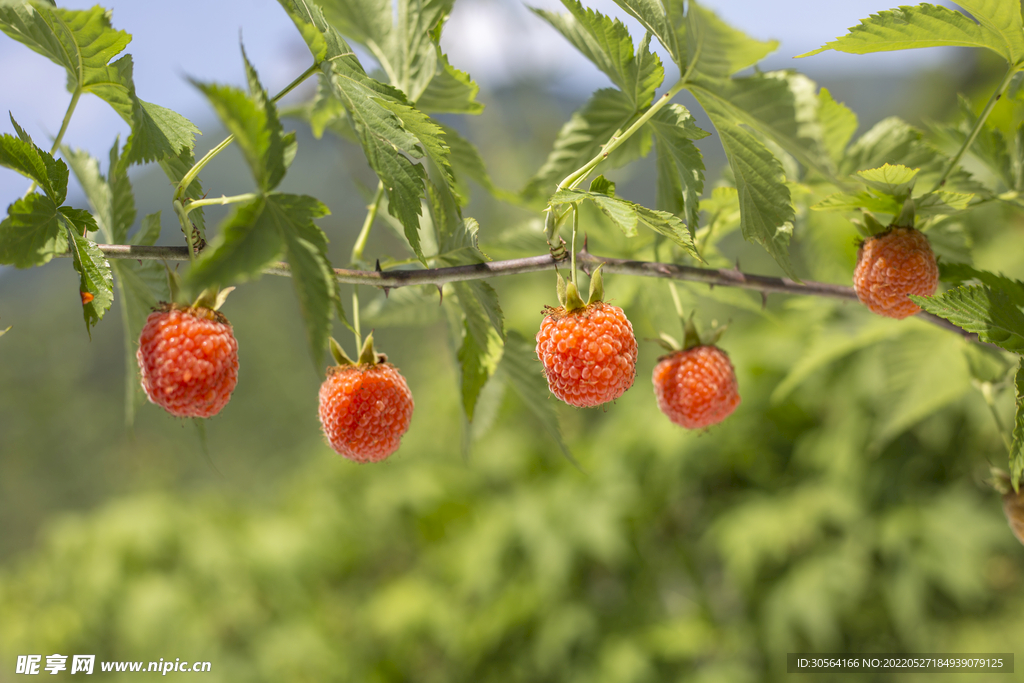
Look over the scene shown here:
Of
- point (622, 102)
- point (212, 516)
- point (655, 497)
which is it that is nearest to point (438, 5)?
point (622, 102)

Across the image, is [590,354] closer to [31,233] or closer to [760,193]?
[760,193]

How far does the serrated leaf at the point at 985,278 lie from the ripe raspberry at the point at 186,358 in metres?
0.83

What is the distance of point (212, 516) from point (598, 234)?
2.65 meters

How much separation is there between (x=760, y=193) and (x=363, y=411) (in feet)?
1.69

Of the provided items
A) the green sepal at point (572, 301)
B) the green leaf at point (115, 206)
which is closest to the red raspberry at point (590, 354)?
the green sepal at point (572, 301)

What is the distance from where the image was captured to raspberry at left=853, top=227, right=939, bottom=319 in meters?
0.67

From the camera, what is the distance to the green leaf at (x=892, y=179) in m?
0.64

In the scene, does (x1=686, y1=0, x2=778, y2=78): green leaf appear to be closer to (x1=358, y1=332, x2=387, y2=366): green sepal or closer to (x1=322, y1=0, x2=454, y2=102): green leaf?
(x1=322, y1=0, x2=454, y2=102): green leaf

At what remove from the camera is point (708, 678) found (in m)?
1.87

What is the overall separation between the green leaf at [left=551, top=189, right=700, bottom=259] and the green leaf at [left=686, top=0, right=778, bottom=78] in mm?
236

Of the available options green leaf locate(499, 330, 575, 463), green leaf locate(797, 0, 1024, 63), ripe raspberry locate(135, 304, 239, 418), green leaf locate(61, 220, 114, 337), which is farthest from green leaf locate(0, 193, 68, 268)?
green leaf locate(797, 0, 1024, 63)

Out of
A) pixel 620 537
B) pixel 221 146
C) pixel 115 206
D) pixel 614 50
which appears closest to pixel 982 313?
pixel 614 50

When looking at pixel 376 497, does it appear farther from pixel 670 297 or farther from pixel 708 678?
pixel 670 297

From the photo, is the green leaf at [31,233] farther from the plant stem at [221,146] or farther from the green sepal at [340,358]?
the green sepal at [340,358]
